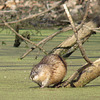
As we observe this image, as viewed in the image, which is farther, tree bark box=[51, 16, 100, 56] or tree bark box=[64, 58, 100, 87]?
tree bark box=[51, 16, 100, 56]

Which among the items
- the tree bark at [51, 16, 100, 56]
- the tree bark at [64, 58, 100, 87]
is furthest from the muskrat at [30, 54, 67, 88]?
the tree bark at [51, 16, 100, 56]

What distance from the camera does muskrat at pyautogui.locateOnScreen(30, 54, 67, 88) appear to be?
12.4 feet

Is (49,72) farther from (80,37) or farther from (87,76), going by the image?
(80,37)

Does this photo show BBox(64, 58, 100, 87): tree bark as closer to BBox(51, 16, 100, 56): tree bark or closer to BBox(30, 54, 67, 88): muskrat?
BBox(30, 54, 67, 88): muskrat

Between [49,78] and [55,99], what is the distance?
0.59m

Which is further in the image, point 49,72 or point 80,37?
point 80,37

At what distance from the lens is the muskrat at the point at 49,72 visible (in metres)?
3.76

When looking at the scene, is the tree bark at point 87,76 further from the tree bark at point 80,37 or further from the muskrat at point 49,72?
the tree bark at point 80,37

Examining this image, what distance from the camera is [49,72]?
382 cm

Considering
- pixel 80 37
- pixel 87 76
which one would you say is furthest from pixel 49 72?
pixel 80 37

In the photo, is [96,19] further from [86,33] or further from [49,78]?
[49,78]

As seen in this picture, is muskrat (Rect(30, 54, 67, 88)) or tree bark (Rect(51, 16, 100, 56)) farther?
tree bark (Rect(51, 16, 100, 56))

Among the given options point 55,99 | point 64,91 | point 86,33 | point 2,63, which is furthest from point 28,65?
point 55,99

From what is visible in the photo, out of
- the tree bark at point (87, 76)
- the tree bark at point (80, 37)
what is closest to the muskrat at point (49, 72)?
the tree bark at point (87, 76)
